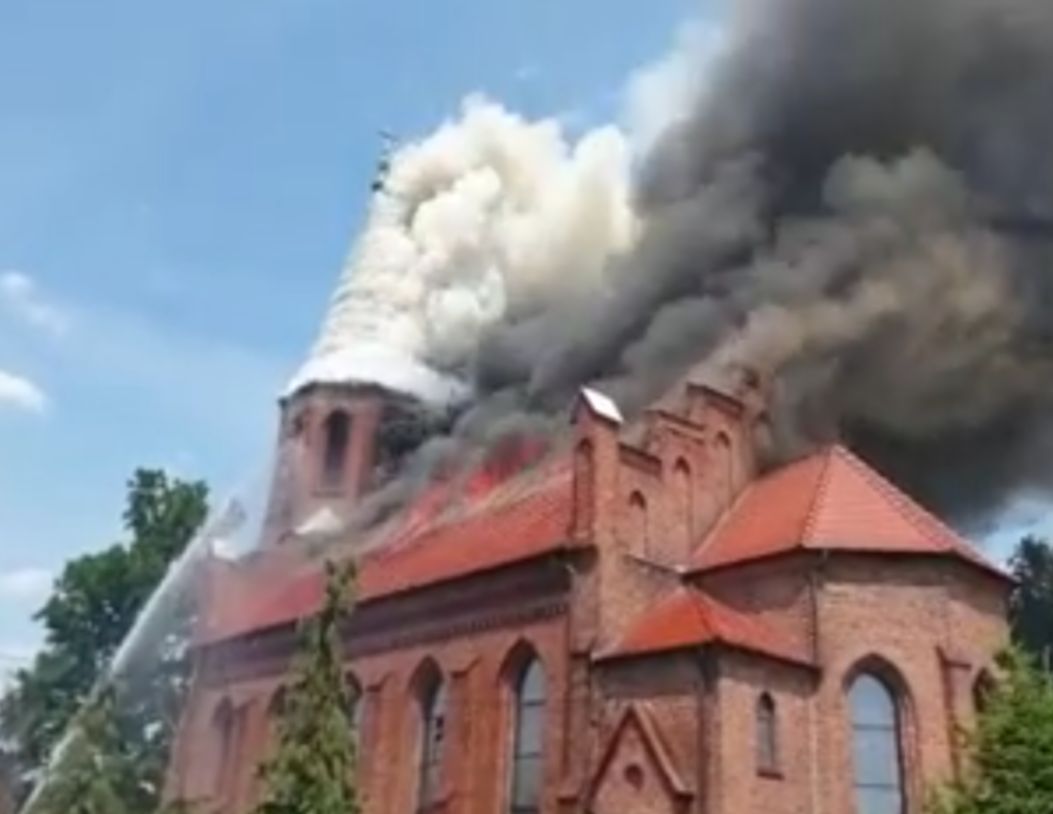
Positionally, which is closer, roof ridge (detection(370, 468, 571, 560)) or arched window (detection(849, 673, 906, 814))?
arched window (detection(849, 673, 906, 814))

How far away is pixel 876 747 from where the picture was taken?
81.2ft

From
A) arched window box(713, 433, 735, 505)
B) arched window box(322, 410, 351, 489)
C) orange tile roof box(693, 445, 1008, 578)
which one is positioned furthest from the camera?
arched window box(322, 410, 351, 489)

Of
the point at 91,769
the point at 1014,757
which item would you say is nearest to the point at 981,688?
the point at 1014,757

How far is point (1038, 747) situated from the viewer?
20.1 metres

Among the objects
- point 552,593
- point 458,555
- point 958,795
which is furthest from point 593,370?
point 958,795

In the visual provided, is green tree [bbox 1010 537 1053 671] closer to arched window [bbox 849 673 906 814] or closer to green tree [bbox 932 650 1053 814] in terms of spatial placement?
arched window [bbox 849 673 906 814]

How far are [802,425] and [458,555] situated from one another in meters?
9.30

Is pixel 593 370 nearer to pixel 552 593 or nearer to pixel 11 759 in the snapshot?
pixel 552 593

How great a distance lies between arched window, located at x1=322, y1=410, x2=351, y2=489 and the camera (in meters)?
47.8

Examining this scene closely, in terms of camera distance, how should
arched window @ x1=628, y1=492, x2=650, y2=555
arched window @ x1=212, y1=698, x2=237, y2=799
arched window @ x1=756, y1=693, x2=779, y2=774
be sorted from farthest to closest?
arched window @ x1=212, y1=698, x2=237, y2=799 → arched window @ x1=628, y1=492, x2=650, y2=555 → arched window @ x1=756, y1=693, x2=779, y2=774

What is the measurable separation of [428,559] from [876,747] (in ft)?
36.7

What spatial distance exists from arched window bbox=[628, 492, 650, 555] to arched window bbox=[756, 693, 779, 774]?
13.8ft

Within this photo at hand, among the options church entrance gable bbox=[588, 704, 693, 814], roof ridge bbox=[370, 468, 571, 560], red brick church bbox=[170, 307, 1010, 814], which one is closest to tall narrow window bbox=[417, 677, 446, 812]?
red brick church bbox=[170, 307, 1010, 814]

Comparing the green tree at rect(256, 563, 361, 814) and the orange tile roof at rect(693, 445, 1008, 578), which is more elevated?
the orange tile roof at rect(693, 445, 1008, 578)
